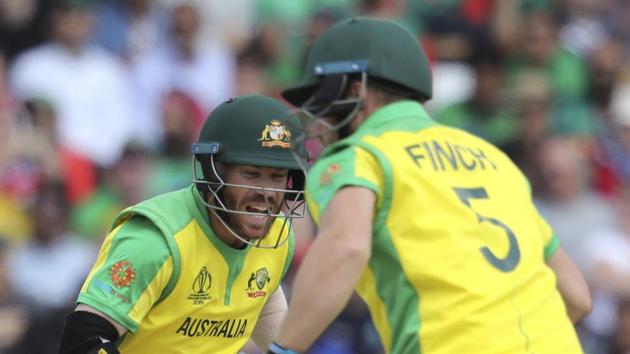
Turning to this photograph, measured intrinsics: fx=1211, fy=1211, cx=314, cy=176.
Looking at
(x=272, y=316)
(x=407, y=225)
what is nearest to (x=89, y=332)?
(x=272, y=316)

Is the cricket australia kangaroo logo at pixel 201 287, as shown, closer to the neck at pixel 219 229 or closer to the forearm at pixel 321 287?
the neck at pixel 219 229

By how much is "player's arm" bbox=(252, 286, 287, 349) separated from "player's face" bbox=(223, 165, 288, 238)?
2.02 ft

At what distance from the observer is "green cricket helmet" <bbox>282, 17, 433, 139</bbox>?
11.6ft

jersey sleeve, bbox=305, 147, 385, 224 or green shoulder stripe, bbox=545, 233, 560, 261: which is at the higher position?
jersey sleeve, bbox=305, 147, 385, 224

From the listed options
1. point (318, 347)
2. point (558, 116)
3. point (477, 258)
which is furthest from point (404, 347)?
point (558, 116)

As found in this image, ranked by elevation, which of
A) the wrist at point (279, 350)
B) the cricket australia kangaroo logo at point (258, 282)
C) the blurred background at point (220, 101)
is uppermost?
the wrist at point (279, 350)

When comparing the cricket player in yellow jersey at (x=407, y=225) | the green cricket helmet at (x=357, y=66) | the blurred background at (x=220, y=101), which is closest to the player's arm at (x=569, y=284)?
the cricket player in yellow jersey at (x=407, y=225)

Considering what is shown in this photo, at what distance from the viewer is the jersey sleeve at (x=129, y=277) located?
4.23m

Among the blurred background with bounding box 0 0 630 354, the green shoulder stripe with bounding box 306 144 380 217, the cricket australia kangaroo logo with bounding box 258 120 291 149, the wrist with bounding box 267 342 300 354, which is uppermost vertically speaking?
the green shoulder stripe with bounding box 306 144 380 217

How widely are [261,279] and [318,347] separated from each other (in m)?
2.89

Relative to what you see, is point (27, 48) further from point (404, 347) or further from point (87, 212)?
point (404, 347)

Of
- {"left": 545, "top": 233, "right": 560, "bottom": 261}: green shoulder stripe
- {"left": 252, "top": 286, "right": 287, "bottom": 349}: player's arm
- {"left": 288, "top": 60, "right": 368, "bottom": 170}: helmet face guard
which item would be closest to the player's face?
{"left": 252, "top": 286, "right": 287, "bottom": 349}: player's arm

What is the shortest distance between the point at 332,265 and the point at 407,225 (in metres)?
0.26

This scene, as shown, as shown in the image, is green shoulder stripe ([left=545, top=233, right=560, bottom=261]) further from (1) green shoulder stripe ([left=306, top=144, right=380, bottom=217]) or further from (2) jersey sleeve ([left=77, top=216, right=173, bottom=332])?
(2) jersey sleeve ([left=77, top=216, right=173, bottom=332])
